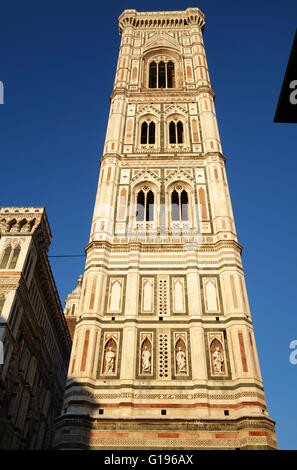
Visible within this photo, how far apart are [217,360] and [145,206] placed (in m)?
8.15

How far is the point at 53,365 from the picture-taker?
2302 cm

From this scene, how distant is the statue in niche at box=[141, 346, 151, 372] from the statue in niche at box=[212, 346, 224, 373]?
6.81 ft

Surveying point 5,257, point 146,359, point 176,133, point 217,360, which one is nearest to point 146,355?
point 146,359

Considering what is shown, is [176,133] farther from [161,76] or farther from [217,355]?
[217,355]

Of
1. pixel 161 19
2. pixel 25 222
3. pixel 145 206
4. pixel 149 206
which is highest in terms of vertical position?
pixel 161 19

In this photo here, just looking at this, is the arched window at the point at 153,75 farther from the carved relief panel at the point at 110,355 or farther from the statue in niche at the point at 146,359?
the statue in niche at the point at 146,359

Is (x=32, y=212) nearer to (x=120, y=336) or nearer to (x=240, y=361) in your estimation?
(x=120, y=336)

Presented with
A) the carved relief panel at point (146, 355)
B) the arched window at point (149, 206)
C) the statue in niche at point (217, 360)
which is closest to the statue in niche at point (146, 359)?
the carved relief panel at point (146, 355)

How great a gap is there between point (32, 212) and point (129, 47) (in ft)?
59.2

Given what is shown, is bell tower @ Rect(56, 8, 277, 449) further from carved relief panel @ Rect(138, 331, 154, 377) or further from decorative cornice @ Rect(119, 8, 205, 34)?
decorative cornice @ Rect(119, 8, 205, 34)

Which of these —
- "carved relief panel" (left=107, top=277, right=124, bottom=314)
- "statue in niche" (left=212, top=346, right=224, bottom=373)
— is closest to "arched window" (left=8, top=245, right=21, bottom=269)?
"carved relief panel" (left=107, top=277, right=124, bottom=314)

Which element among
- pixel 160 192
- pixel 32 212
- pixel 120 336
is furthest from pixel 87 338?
pixel 160 192

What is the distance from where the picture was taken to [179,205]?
20109 millimetres

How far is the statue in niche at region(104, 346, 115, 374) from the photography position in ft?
47.1
